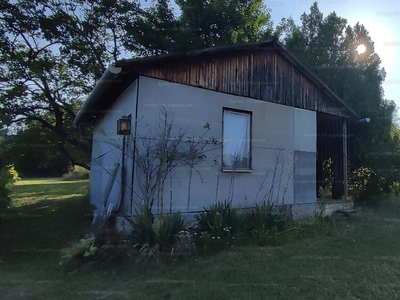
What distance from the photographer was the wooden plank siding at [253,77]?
6457 millimetres

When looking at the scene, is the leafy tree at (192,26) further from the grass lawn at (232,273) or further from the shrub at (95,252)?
the shrub at (95,252)

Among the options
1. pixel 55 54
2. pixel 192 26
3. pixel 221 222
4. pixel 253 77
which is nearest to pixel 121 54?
pixel 55 54

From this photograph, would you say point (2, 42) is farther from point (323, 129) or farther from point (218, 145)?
point (323, 129)

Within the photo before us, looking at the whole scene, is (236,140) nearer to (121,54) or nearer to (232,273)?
(232,273)

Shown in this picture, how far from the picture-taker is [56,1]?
39.7ft

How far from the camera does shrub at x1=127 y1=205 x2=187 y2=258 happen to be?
192 inches

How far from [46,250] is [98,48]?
10.4 meters

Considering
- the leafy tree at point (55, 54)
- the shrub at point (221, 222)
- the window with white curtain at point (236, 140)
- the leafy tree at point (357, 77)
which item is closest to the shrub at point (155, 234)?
the shrub at point (221, 222)

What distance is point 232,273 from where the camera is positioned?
4406mm

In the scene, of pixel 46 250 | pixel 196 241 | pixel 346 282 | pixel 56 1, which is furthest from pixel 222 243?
pixel 56 1

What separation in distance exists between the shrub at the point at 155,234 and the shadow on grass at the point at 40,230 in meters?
1.87

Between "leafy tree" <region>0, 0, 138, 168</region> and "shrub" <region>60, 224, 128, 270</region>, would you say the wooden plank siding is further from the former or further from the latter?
"leafy tree" <region>0, 0, 138, 168</region>

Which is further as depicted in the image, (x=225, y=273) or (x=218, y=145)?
(x=218, y=145)

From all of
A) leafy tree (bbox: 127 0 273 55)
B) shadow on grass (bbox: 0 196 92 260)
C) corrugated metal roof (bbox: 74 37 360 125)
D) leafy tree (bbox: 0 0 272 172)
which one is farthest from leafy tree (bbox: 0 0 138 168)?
shadow on grass (bbox: 0 196 92 260)
